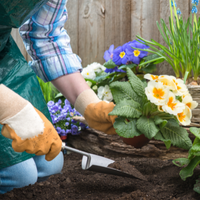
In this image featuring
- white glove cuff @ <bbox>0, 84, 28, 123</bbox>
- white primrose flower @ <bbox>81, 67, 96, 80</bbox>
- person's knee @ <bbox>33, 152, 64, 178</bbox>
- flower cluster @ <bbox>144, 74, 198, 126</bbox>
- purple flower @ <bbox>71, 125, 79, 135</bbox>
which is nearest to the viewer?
white glove cuff @ <bbox>0, 84, 28, 123</bbox>

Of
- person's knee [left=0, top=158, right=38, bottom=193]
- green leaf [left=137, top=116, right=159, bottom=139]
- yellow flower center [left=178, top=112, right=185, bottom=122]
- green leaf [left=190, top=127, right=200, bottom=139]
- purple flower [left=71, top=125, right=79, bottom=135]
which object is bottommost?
purple flower [left=71, top=125, right=79, bottom=135]

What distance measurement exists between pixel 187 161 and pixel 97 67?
1.63m

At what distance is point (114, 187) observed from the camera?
1.32 metres

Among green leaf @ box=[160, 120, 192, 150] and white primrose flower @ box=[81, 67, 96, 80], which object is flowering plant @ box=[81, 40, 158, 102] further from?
green leaf @ box=[160, 120, 192, 150]

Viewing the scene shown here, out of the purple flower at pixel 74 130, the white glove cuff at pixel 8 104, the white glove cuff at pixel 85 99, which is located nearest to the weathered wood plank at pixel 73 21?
the purple flower at pixel 74 130

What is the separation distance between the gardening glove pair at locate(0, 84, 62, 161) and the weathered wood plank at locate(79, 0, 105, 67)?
1.92 m

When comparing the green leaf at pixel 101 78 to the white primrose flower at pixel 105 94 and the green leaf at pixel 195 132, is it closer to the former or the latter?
the white primrose flower at pixel 105 94

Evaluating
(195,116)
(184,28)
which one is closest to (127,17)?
(184,28)

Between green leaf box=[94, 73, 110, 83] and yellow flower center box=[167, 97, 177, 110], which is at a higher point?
yellow flower center box=[167, 97, 177, 110]

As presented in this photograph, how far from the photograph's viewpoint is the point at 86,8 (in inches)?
112

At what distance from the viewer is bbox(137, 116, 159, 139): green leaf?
3.51 feet

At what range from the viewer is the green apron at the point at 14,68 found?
3.93 feet

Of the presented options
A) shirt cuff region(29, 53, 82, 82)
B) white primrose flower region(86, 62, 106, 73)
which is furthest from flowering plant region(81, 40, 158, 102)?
shirt cuff region(29, 53, 82, 82)

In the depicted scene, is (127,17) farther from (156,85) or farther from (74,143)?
(156,85)
